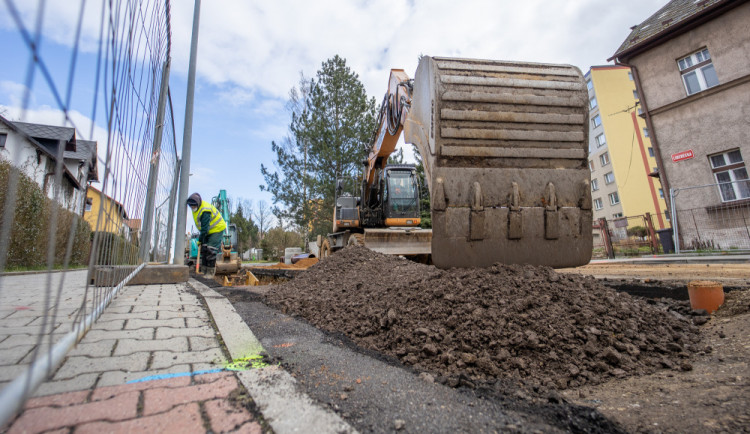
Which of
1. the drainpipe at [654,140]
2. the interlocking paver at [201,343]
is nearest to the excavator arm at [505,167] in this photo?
the interlocking paver at [201,343]

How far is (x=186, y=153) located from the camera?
229 inches

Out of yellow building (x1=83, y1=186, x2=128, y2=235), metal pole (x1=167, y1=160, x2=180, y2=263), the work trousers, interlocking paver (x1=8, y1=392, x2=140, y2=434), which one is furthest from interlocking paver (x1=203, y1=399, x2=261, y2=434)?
the work trousers

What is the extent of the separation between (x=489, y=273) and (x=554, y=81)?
62.0 inches

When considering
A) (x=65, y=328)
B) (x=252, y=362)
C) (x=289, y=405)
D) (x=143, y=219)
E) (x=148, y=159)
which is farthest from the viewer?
(x=143, y=219)

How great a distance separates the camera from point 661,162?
11.5m

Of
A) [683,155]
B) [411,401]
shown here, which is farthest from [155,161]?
[683,155]

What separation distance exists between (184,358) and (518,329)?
1807mm

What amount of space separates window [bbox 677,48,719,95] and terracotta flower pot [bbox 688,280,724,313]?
440 inches

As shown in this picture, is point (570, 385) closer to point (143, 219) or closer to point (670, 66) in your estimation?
point (143, 219)

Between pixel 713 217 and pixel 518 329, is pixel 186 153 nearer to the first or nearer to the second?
pixel 518 329

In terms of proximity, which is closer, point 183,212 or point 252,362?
point 252,362

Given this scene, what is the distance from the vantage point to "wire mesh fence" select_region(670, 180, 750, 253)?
938cm

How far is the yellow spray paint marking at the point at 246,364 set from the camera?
5.54 feet

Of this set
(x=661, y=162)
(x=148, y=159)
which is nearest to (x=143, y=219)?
(x=148, y=159)
